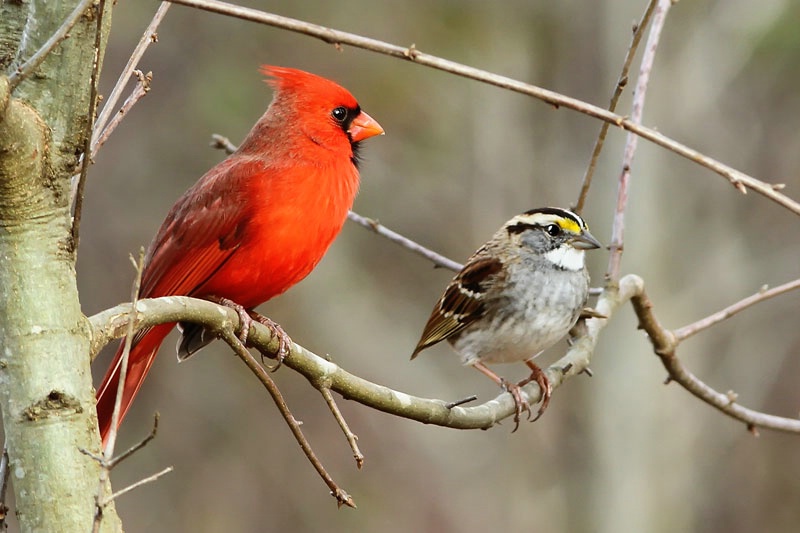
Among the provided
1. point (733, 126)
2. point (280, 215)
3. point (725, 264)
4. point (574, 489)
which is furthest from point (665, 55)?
point (280, 215)

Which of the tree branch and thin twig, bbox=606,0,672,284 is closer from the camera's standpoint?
the tree branch

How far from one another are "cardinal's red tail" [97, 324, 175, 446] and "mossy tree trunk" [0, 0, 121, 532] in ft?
3.98

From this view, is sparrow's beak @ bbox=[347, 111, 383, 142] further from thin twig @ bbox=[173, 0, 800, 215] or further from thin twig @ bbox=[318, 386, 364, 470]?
thin twig @ bbox=[173, 0, 800, 215]

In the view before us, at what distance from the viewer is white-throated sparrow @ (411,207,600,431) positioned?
4.19 m

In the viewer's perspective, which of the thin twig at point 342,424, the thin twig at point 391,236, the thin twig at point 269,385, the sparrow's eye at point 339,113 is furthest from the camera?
the sparrow's eye at point 339,113

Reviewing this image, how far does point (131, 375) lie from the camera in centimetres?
365

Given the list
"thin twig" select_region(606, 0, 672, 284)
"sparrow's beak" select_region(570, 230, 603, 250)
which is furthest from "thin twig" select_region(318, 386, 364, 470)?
"sparrow's beak" select_region(570, 230, 603, 250)

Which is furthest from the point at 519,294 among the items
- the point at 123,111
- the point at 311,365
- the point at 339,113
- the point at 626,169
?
the point at 123,111

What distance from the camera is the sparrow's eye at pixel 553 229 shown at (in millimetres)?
4520

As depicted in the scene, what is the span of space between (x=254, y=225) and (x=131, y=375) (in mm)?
634

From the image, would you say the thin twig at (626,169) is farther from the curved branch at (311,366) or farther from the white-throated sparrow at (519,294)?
the curved branch at (311,366)

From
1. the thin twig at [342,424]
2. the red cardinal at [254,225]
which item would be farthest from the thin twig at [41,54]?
the red cardinal at [254,225]

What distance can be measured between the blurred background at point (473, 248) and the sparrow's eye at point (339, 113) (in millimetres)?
6220

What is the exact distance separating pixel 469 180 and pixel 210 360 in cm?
336
